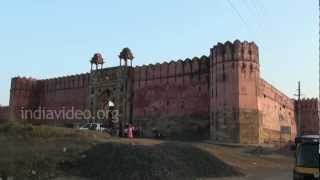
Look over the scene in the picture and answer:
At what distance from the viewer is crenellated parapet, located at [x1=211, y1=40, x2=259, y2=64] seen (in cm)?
3566

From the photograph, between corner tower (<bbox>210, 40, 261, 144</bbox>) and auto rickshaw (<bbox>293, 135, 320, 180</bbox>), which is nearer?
auto rickshaw (<bbox>293, 135, 320, 180</bbox>)

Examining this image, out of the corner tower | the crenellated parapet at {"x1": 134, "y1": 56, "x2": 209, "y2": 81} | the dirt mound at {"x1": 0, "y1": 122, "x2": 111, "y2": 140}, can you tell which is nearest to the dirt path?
the corner tower

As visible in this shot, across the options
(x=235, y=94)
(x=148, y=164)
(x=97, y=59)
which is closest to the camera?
(x=148, y=164)

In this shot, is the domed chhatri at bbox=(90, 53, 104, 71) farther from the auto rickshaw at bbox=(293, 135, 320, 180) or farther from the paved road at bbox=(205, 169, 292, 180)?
the auto rickshaw at bbox=(293, 135, 320, 180)

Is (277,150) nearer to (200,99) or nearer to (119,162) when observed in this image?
(200,99)

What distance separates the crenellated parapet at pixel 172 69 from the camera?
3862 cm

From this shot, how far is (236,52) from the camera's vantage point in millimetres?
35625

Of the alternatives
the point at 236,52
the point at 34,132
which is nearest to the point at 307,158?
the point at 34,132

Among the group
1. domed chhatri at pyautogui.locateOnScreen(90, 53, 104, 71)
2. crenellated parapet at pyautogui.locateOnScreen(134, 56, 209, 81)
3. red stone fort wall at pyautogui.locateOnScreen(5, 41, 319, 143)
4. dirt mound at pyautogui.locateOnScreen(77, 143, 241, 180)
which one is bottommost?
dirt mound at pyautogui.locateOnScreen(77, 143, 241, 180)

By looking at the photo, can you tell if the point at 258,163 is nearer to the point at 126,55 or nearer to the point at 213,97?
the point at 213,97

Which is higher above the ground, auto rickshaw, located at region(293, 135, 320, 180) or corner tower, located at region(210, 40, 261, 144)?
corner tower, located at region(210, 40, 261, 144)

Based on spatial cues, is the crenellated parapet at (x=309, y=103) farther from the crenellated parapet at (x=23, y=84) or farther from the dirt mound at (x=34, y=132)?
the dirt mound at (x=34, y=132)

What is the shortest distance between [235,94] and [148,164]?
18.6 meters

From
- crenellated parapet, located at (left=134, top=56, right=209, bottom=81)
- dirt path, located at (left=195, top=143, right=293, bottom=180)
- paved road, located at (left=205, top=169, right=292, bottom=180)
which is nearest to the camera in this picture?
paved road, located at (left=205, top=169, right=292, bottom=180)
